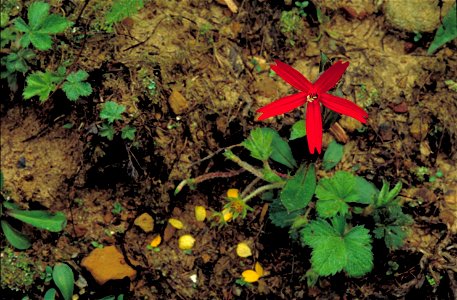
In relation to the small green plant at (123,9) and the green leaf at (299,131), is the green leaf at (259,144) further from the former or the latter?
the small green plant at (123,9)

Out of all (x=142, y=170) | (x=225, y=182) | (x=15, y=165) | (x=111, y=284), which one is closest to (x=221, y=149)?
(x=225, y=182)

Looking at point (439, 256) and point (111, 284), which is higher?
point (439, 256)

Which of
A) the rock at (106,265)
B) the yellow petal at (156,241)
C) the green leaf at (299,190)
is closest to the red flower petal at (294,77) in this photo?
the green leaf at (299,190)

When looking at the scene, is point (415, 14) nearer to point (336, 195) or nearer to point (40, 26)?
point (336, 195)

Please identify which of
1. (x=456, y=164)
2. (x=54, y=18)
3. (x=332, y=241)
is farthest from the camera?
(x=456, y=164)

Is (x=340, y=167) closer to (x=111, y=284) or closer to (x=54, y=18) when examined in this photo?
(x=111, y=284)

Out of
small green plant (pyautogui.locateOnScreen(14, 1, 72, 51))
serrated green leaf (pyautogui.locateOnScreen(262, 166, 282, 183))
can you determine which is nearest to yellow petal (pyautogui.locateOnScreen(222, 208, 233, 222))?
serrated green leaf (pyautogui.locateOnScreen(262, 166, 282, 183))
